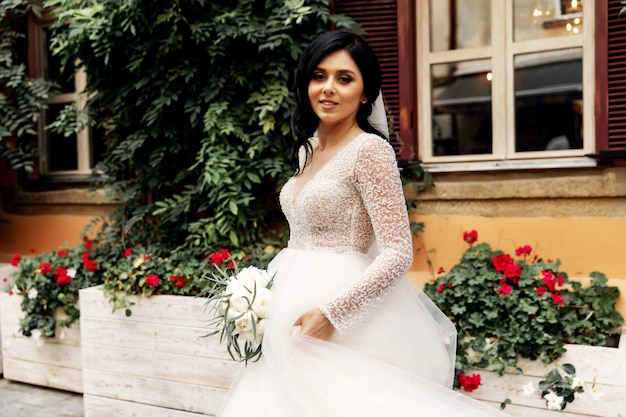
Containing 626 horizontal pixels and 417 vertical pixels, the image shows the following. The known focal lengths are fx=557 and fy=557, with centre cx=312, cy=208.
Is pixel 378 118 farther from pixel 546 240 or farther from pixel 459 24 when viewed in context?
pixel 459 24

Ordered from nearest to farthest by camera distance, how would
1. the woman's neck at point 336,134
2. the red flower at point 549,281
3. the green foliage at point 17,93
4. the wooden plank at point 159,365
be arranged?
1. the woman's neck at point 336,134
2. the red flower at point 549,281
3. the wooden plank at point 159,365
4. the green foliage at point 17,93

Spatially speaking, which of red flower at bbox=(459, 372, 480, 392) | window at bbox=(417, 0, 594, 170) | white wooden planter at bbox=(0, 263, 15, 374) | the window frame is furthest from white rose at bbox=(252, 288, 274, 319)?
the window frame

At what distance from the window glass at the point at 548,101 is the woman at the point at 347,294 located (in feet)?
7.36

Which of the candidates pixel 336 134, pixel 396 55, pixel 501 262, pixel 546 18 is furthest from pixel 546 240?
pixel 336 134

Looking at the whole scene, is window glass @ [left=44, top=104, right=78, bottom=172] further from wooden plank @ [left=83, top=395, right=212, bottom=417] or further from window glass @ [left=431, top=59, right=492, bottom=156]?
window glass @ [left=431, top=59, right=492, bottom=156]

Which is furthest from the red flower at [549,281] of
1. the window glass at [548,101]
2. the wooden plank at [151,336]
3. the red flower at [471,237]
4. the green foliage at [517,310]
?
the wooden plank at [151,336]

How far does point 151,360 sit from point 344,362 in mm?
2265

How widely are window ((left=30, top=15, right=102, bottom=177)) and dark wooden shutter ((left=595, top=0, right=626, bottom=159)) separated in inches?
161

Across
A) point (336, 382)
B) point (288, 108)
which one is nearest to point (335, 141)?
point (336, 382)

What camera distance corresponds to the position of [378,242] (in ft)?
5.08

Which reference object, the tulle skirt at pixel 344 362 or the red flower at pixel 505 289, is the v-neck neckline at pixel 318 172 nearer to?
the tulle skirt at pixel 344 362

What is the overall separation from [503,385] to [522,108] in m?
1.92

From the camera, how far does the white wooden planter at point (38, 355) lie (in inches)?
157

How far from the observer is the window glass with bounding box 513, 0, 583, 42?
140 inches
